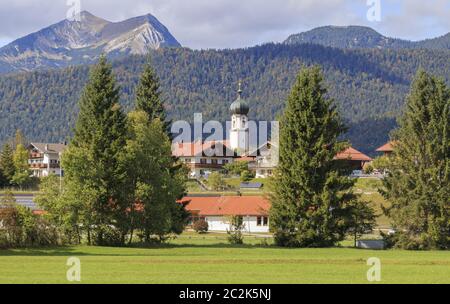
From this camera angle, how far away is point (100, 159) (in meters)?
52.6

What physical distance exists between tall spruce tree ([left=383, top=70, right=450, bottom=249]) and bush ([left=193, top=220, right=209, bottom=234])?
30.8m

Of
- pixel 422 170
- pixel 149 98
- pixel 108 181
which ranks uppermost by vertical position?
pixel 149 98

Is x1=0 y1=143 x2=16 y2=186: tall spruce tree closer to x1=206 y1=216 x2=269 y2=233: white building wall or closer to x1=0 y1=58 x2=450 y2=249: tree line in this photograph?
x1=206 y1=216 x2=269 y2=233: white building wall

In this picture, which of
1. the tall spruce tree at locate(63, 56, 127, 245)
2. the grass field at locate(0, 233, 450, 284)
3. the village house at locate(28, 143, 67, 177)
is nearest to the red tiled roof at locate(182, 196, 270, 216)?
the tall spruce tree at locate(63, 56, 127, 245)

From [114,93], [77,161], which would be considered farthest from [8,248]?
[114,93]

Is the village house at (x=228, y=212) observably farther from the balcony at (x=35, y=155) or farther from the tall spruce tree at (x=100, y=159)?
the balcony at (x=35, y=155)

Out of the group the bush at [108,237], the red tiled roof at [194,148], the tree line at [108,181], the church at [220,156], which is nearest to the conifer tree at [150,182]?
the tree line at [108,181]

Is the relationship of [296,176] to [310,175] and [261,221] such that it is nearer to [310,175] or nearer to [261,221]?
[310,175]

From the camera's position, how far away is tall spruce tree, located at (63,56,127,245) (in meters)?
51.3

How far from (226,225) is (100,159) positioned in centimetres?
3791

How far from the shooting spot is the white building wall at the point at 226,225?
86.4 meters

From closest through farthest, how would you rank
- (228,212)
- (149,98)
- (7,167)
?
(149,98), (228,212), (7,167)

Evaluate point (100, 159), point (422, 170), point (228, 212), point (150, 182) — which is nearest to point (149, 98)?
point (150, 182)

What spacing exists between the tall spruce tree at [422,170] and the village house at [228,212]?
31.3m
